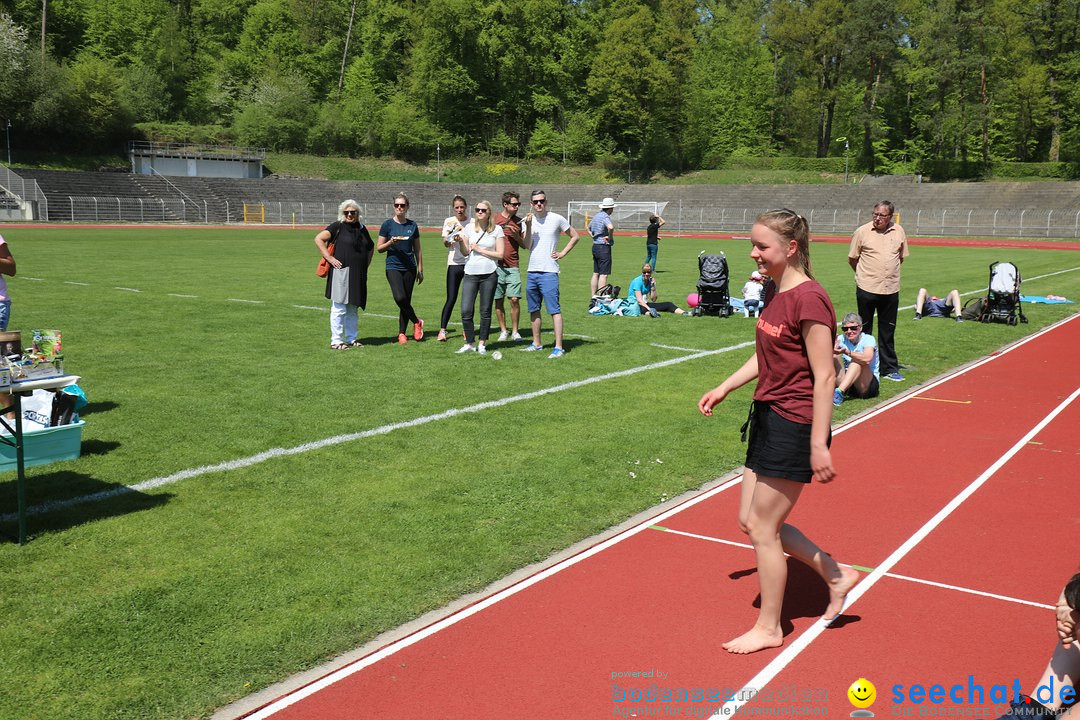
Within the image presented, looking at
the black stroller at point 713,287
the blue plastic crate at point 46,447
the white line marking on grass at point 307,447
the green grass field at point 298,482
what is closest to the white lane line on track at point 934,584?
the green grass field at point 298,482

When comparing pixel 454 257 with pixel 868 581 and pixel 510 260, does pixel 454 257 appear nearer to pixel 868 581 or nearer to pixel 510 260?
pixel 510 260

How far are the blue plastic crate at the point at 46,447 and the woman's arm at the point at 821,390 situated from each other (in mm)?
4450

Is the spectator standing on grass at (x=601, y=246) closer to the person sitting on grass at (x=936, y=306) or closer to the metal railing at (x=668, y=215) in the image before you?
the person sitting on grass at (x=936, y=306)

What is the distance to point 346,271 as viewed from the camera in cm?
1176

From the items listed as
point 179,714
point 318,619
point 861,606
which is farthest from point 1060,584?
point 179,714

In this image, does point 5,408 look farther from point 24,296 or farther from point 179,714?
point 24,296

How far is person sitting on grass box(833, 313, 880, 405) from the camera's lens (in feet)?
30.6

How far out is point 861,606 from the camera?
15.2 ft

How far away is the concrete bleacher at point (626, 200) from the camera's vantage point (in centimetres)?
5653

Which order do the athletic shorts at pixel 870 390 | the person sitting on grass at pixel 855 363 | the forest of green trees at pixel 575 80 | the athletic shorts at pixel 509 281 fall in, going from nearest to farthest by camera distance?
the person sitting on grass at pixel 855 363, the athletic shorts at pixel 870 390, the athletic shorts at pixel 509 281, the forest of green trees at pixel 575 80

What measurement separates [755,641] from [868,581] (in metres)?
1.15

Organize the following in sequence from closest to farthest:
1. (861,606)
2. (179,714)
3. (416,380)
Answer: (179,714)
(861,606)
(416,380)

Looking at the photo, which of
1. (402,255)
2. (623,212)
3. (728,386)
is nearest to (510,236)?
(402,255)

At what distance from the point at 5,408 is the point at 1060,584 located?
6138 millimetres
